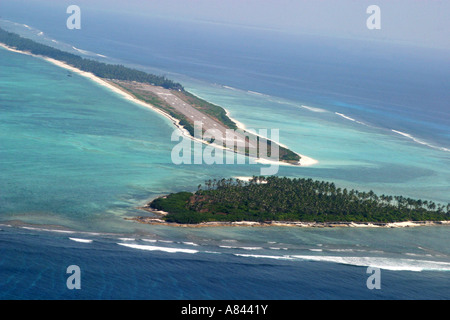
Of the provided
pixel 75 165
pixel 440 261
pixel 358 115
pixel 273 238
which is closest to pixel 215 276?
pixel 273 238

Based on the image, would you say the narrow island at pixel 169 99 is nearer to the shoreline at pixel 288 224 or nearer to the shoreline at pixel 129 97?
the shoreline at pixel 129 97

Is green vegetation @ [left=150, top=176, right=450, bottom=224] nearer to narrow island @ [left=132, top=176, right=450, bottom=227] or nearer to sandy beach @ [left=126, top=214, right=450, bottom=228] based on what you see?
narrow island @ [left=132, top=176, right=450, bottom=227]

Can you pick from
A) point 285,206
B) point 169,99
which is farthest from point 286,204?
point 169,99

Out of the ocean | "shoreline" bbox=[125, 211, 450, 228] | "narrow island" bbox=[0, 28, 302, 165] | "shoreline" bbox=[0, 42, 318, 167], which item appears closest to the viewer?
the ocean

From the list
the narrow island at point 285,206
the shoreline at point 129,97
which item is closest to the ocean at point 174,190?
the narrow island at point 285,206

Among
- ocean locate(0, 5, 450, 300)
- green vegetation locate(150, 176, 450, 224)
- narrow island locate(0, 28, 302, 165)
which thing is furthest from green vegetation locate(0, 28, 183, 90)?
green vegetation locate(150, 176, 450, 224)
